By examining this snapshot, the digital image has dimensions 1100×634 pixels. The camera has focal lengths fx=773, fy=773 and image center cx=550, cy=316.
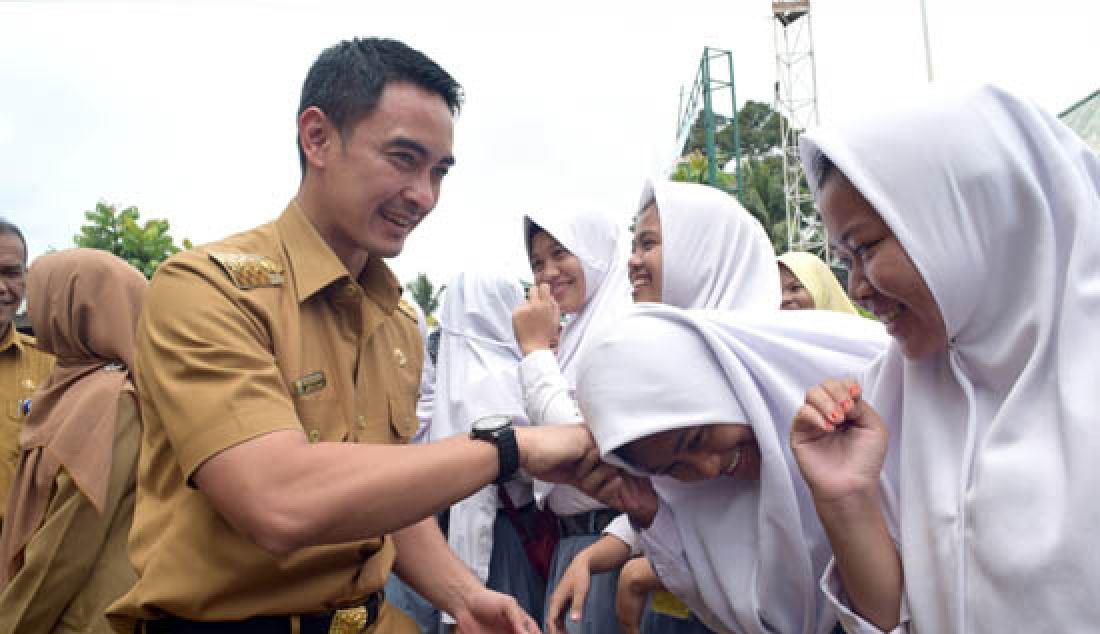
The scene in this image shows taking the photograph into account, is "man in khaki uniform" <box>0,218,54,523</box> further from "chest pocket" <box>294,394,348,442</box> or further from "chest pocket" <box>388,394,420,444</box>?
"chest pocket" <box>294,394,348,442</box>

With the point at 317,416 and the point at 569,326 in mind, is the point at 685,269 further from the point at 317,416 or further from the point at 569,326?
the point at 317,416

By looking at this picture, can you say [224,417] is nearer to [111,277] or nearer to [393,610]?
[393,610]

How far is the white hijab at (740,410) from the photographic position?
1676 mm

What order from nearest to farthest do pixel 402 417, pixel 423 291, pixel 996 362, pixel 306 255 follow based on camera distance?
pixel 996 362
pixel 306 255
pixel 402 417
pixel 423 291

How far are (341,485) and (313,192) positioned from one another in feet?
2.90

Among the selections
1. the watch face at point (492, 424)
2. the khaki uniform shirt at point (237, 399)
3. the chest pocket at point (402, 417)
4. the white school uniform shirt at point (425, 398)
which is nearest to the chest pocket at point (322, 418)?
the khaki uniform shirt at point (237, 399)

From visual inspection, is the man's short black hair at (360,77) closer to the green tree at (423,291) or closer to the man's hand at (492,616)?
the man's hand at (492,616)

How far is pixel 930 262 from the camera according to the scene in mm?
1450

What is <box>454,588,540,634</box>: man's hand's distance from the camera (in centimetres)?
203

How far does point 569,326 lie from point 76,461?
2.10 m

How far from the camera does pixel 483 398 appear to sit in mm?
3682

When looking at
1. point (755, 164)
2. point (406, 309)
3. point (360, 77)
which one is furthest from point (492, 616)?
point (755, 164)

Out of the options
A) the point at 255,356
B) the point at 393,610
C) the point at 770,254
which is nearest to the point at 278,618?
the point at 393,610

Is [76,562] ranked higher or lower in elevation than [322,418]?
lower
